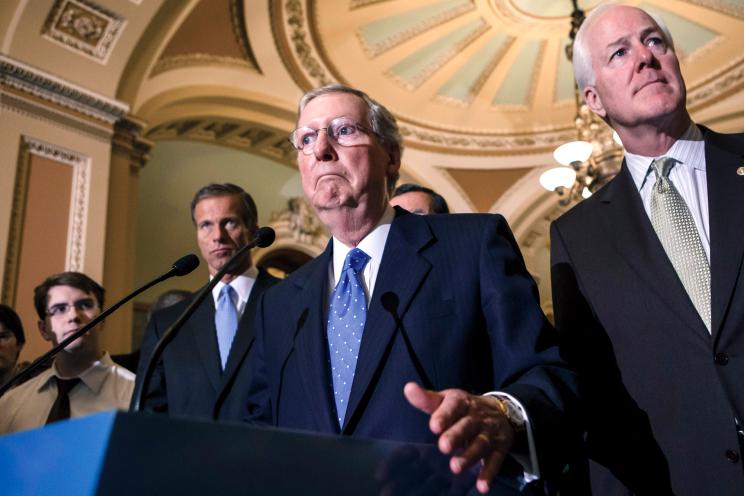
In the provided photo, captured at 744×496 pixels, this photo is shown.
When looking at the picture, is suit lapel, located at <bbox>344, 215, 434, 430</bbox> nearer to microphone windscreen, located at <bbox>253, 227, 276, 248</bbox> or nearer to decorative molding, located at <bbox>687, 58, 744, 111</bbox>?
microphone windscreen, located at <bbox>253, 227, 276, 248</bbox>

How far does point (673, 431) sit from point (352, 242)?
710mm

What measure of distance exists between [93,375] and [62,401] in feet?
0.47

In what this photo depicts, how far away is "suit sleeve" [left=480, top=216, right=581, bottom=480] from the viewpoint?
1033 millimetres

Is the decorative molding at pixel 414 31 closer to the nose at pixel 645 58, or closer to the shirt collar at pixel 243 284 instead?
the shirt collar at pixel 243 284

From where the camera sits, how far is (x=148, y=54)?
5.69 m

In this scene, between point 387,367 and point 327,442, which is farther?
point 387,367

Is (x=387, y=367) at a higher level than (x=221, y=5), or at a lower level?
lower

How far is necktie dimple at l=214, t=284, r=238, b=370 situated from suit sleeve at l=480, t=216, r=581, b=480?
49.8 inches

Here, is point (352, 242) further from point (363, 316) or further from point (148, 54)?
point (148, 54)

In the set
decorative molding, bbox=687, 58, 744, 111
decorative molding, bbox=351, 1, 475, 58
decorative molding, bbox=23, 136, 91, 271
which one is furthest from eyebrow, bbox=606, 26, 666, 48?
decorative molding, bbox=687, 58, 744, 111

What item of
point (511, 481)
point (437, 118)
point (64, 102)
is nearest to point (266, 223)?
point (437, 118)

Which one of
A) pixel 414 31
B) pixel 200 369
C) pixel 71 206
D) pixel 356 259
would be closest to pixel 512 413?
pixel 356 259

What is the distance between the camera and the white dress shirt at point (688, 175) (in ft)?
4.56

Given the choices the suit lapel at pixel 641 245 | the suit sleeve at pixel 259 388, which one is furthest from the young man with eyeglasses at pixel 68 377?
the suit lapel at pixel 641 245
